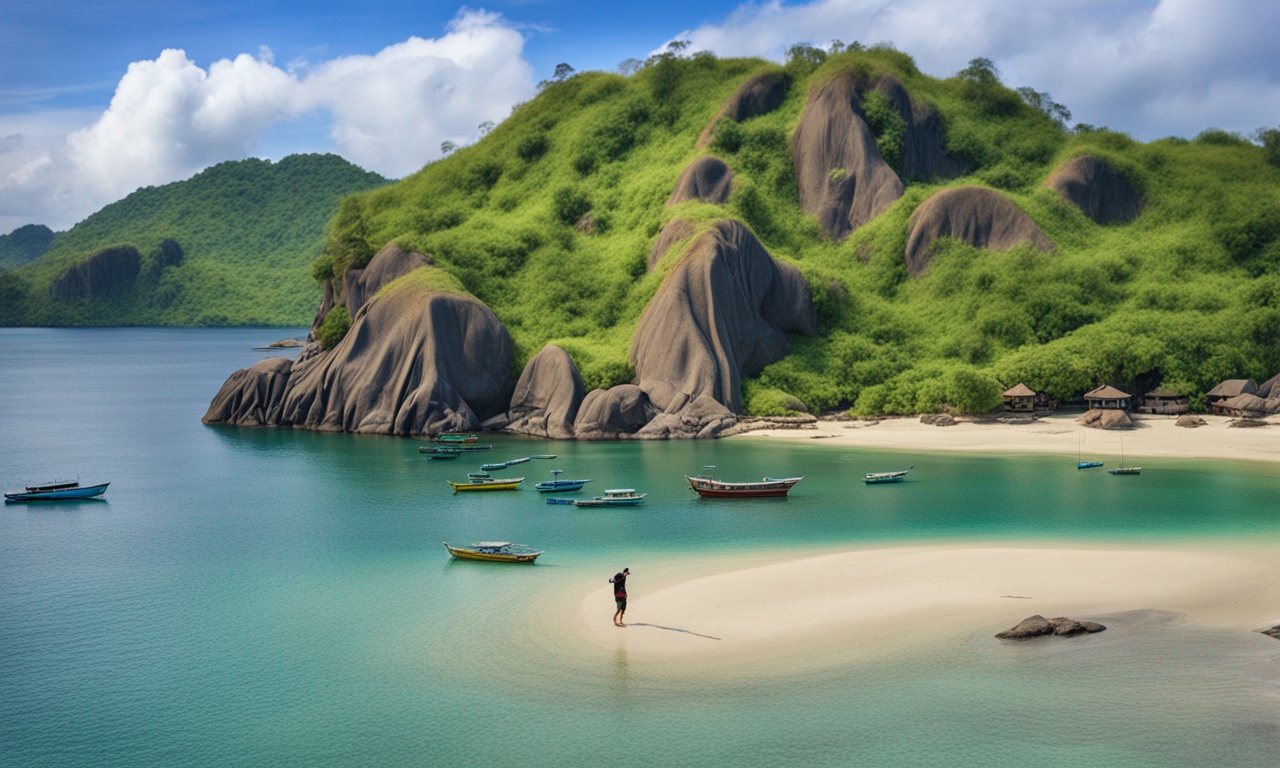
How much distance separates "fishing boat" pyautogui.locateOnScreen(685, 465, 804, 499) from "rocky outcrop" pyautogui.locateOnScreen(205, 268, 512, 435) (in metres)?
27.0

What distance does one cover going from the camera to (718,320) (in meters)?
71.8

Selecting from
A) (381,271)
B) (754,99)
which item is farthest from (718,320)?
(754,99)

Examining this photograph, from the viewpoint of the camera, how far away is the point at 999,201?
278ft

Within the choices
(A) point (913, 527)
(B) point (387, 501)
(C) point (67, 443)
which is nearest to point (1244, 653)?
(A) point (913, 527)

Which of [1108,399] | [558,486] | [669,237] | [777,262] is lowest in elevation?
[558,486]

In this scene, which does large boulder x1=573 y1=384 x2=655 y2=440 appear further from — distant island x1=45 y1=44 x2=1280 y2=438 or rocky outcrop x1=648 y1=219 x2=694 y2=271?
rocky outcrop x1=648 y1=219 x2=694 y2=271

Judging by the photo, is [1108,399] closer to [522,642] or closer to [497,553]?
[497,553]

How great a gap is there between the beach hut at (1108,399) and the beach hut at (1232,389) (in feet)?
17.4

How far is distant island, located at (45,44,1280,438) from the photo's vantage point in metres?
70.9

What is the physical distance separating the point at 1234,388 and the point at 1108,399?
8245 mm

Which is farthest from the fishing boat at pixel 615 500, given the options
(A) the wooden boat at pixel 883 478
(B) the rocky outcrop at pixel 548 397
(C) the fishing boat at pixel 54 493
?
(C) the fishing boat at pixel 54 493

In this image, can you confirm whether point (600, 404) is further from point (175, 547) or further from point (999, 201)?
point (999, 201)

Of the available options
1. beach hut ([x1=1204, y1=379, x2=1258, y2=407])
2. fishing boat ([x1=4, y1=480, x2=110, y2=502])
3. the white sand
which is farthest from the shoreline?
fishing boat ([x1=4, y1=480, x2=110, y2=502])

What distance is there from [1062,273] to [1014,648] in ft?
200
